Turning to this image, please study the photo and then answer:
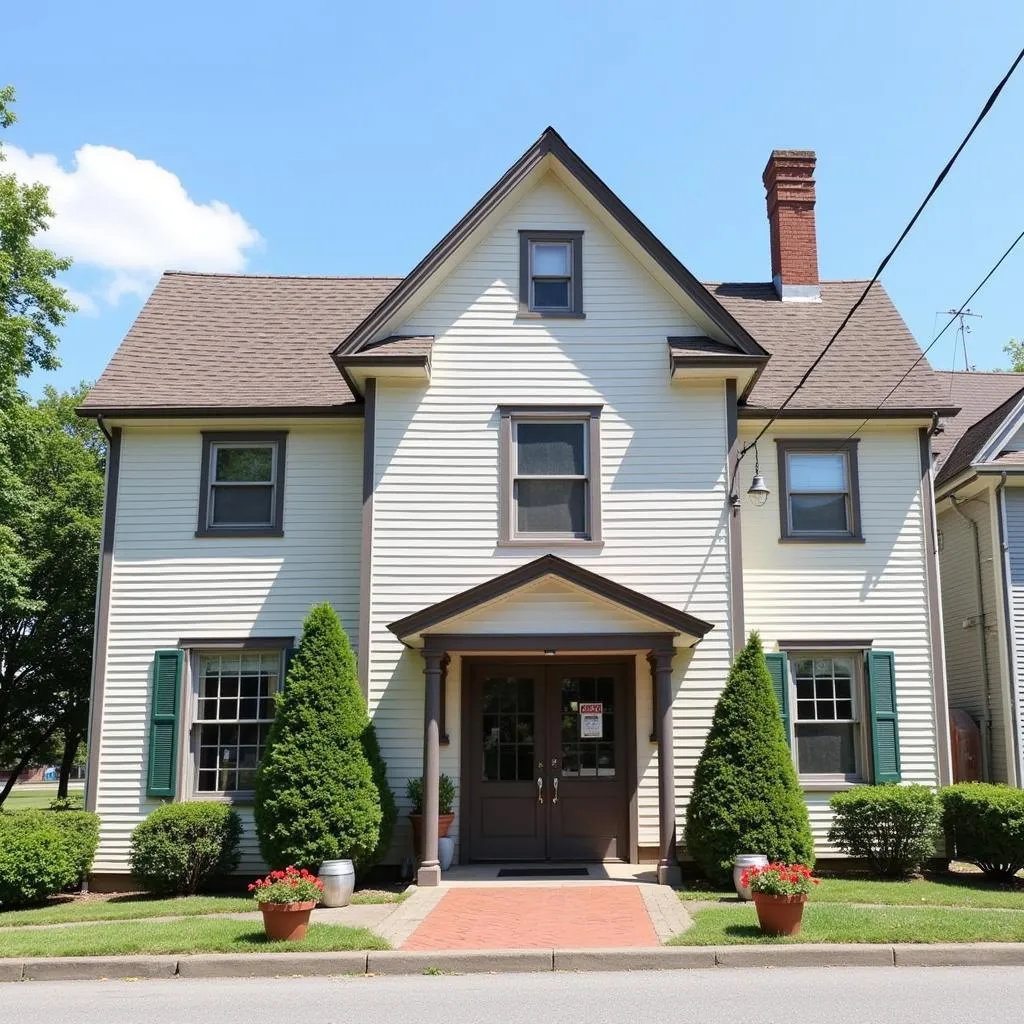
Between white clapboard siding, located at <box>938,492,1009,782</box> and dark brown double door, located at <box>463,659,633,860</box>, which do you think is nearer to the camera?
dark brown double door, located at <box>463,659,633,860</box>

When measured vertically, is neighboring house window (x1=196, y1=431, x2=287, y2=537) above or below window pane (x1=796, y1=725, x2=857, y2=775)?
above

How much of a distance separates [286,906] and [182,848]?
4.27 metres

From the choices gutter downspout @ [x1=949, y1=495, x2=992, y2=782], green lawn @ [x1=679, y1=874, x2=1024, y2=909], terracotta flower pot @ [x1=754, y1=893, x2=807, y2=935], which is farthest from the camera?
gutter downspout @ [x1=949, y1=495, x2=992, y2=782]

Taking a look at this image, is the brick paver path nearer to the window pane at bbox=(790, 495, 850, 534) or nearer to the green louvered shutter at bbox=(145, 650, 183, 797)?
the green louvered shutter at bbox=(145, 650, 183, 797)

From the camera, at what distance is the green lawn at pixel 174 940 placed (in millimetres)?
9203

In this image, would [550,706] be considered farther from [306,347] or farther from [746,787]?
[306,347]

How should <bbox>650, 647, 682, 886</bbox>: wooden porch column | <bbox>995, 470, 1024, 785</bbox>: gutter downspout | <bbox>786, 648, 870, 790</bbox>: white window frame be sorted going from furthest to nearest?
1. <bbox>995, 470, 1024, 785</bbox>: gutter downspout
2. <bbox>786, 648, 870, 790</bbox>: white window frame
3. <bbox>650, 647, 682, 886</bbox>: wooden porch column

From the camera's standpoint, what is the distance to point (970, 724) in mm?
16750

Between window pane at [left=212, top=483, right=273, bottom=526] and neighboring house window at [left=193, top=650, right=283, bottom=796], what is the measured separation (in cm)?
184

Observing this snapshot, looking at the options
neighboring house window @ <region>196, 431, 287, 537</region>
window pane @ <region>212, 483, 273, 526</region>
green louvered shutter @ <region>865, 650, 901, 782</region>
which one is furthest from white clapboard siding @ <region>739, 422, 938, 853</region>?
window pane @ <region>212, 483, 273, 526</region>

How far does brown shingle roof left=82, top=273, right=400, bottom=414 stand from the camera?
15109 millimetres

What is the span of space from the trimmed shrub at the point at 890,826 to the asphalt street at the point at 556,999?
4.63 m

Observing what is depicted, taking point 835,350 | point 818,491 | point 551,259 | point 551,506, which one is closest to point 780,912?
point 551,506

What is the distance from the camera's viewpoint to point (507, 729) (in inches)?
558
